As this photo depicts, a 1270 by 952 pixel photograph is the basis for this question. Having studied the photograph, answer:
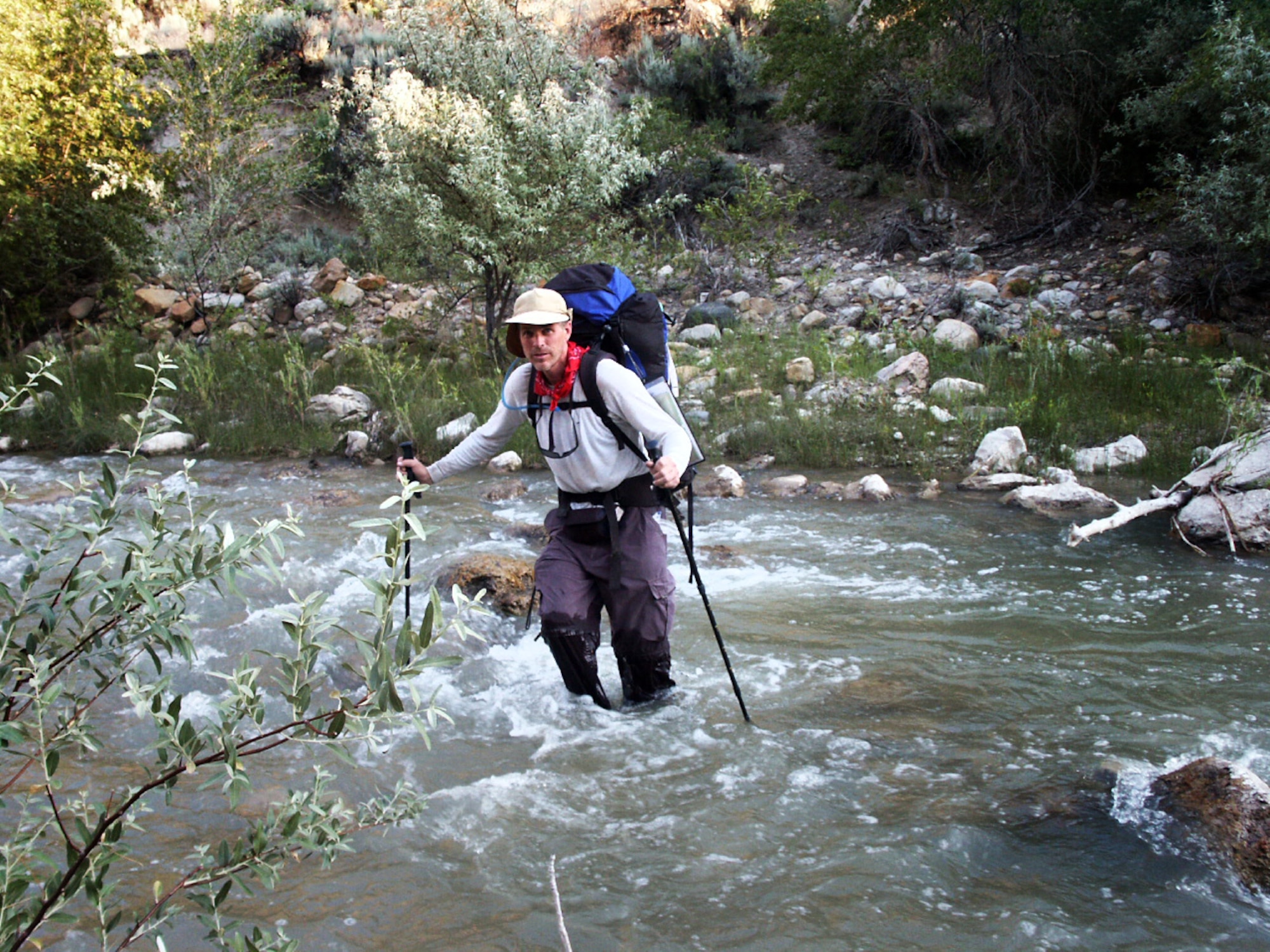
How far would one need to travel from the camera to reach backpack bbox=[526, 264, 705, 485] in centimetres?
454

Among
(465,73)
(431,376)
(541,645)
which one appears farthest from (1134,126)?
(541,645)

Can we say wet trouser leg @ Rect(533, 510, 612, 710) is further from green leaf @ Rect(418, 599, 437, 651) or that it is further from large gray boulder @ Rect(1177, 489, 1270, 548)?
large gray boulder @ Rect(1177, 489, 1270, 548)

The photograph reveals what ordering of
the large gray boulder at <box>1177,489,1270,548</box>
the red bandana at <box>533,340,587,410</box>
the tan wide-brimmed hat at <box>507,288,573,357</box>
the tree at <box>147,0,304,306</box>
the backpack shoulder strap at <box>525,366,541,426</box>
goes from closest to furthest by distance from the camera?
the tan wide-brimmed hat at <box>507,288,573,357</box> → the red bandana at <box>533,340,587,410</box> → the backpack shoulder strap at <box>525,366,541,426</box> → the large gray boulder at <box>1177,489,1270,548</box> → the tree at <box>147,0,304,306</box>

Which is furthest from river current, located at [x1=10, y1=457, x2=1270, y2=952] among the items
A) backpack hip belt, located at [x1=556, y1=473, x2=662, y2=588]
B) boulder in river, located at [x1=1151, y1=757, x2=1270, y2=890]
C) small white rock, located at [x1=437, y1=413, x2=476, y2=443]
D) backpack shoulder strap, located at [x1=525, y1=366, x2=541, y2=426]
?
small white rock, located at [x1=437, y1=413, x2=476, y2=443]

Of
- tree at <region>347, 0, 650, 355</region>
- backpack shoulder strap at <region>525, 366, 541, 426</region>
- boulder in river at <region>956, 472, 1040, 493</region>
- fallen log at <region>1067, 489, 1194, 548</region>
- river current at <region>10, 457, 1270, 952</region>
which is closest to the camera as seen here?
river current at <region>10, 457, 1270, 952</region>

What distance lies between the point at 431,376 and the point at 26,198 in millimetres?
7355

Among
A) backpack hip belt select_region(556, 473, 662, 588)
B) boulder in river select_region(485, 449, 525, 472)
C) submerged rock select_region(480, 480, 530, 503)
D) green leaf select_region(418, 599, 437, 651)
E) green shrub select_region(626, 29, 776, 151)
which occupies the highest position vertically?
green shrub select_region(626, 29, 776, 151)

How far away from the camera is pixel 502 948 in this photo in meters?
3.12

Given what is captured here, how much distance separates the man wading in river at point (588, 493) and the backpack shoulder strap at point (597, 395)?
1 cm

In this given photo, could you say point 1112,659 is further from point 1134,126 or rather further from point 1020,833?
point 1134,126

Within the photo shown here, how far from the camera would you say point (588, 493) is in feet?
15.3

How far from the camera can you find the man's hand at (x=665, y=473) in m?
3.96

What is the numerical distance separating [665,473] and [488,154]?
900cm

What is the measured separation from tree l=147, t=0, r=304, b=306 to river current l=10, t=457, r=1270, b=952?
8.47m
